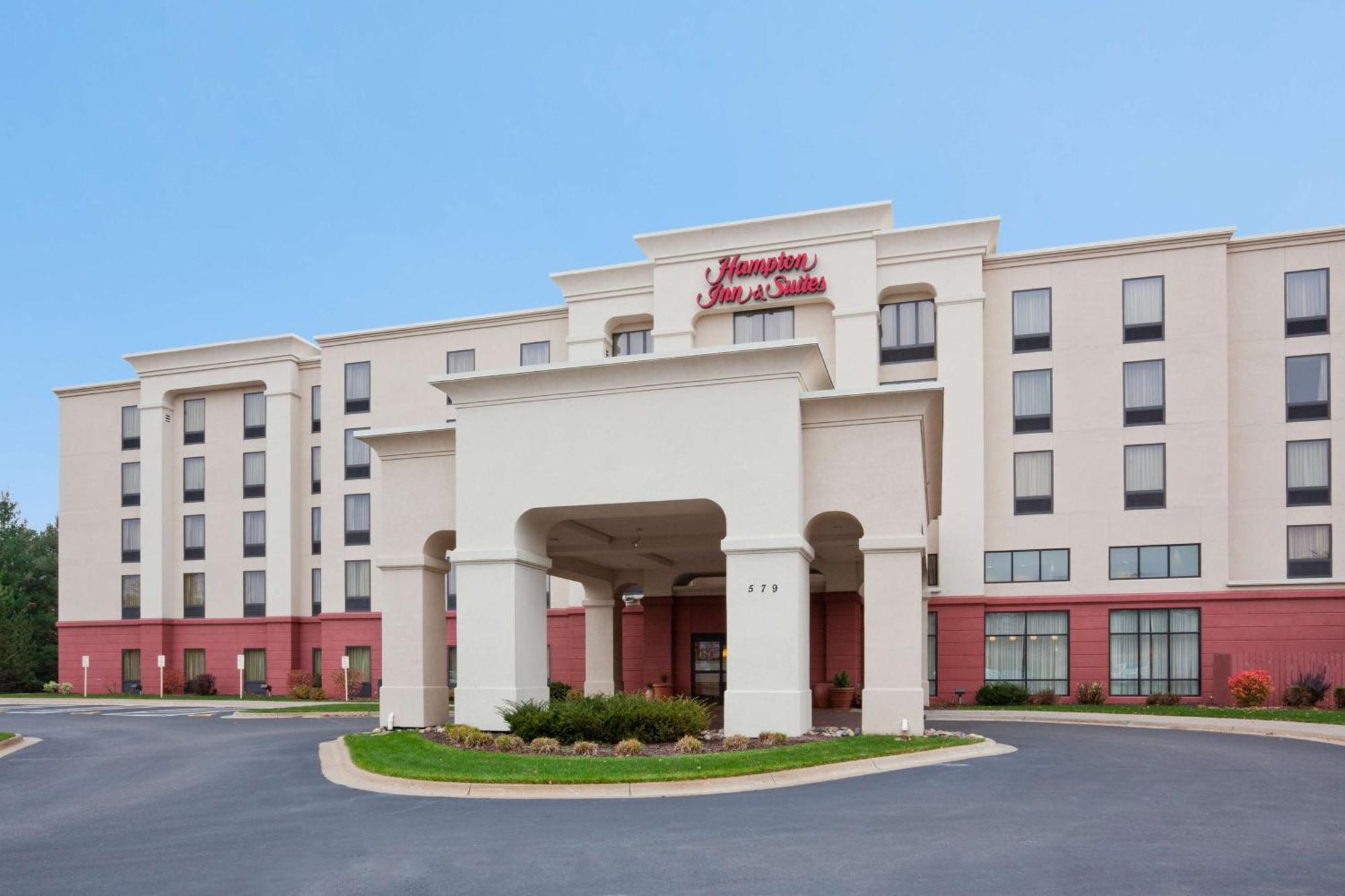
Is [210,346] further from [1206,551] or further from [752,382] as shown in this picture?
[1206,551]

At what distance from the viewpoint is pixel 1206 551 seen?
3631 cm

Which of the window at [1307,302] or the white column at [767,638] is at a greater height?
the window at [1307,302]

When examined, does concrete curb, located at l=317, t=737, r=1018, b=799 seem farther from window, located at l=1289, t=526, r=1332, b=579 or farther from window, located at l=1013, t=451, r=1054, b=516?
window, located at l=1289, t=526, r=1332, b=579

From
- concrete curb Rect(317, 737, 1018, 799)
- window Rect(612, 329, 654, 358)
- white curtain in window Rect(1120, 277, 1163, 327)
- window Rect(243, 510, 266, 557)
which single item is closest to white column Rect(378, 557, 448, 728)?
concrete curb Rect(317, 737, 1018, 799)

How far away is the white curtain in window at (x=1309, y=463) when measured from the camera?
36375 millimetres

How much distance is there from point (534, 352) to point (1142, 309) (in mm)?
24204

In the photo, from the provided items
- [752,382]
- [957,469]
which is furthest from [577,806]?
[957,469]

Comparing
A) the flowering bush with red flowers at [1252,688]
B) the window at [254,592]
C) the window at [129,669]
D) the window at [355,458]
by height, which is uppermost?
the window at [355,458]

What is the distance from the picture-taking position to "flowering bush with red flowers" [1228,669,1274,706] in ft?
110

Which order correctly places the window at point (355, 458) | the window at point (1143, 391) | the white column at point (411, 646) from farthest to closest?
the window at point (355, 458) < the window at point (1143, 391) < the white column at point (411, 646)

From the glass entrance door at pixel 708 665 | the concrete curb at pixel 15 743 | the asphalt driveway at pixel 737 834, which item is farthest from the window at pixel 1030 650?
the concrete curb at pixel 15 743

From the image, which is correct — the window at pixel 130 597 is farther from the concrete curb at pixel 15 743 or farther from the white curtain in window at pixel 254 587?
the concrete curb at pixel 15 743

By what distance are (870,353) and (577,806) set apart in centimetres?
2824

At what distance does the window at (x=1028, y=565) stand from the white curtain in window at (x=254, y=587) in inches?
1320
